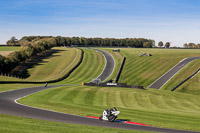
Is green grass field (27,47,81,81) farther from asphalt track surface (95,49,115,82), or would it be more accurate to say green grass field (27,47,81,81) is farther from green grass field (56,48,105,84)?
asphalt track surface (95,49,115,82)

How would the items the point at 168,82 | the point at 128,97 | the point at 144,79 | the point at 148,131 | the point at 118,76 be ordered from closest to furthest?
1. the point at 148,131
2. the point at 128,97
3. the point at 168,82
4. the point at 144,79
5. the point at 118,76

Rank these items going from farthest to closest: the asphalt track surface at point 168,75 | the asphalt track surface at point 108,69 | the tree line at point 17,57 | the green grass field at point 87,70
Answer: the tree line at point 17,57 < the asphalt track surface at point 108,69 < the green grass field at point 87,70 < the asphalt track surface at point 168,75

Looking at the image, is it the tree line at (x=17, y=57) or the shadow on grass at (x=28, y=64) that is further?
the shadow on grass at (x=28, y=64)

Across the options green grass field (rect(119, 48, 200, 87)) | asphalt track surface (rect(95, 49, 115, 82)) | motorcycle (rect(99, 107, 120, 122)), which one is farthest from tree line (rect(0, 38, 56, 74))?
motorcycle (rect(99, 107, 120, 122))

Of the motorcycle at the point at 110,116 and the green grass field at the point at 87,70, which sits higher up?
the motorcycle at the point at 110,116

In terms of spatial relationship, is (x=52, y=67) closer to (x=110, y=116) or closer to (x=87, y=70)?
(x=87, y=70)

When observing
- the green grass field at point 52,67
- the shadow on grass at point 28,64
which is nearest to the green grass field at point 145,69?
the green grass field at point 52,67

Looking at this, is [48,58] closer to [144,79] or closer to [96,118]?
[144,79]

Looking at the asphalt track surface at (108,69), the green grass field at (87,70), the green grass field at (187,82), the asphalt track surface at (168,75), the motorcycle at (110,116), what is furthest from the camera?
the asphalt track surface at (108,69)

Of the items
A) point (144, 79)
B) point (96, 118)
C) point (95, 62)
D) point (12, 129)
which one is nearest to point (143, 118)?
point (96, 118)

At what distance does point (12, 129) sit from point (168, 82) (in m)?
76.9

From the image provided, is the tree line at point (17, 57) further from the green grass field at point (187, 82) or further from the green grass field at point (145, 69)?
the green grass field at point (187, 82)

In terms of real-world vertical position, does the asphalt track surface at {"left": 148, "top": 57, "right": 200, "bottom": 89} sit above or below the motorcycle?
below

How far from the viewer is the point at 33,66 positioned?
129250 millimetres
